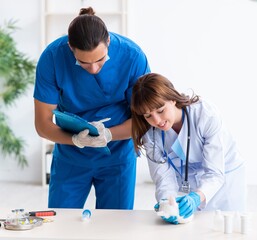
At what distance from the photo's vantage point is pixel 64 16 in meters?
5.41

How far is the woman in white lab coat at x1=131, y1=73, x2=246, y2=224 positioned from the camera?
2219mm

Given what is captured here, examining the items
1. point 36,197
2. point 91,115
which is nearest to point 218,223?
point 91,115

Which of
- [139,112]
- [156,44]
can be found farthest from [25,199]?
[139,112]

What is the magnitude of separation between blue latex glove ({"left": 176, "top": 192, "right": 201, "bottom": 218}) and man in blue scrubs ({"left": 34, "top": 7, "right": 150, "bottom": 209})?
0.54 m

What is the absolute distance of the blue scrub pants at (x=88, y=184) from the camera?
2648mm

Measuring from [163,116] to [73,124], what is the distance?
1.38ft

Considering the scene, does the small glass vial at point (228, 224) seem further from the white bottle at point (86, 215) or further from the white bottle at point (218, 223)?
the white bottle at point (86, 215)

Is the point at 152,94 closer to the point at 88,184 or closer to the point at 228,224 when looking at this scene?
the point at 228,224

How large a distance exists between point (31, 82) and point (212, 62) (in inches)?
63.5

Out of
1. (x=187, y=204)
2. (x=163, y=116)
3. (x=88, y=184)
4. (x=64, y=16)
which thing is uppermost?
(x=64, y=16)

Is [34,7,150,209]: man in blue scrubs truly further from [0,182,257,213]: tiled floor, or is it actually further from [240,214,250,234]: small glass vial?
→ [0,182,257,213]: tiled floor

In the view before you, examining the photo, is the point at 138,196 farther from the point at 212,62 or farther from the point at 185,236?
the point at 185,236

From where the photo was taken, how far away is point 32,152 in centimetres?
556

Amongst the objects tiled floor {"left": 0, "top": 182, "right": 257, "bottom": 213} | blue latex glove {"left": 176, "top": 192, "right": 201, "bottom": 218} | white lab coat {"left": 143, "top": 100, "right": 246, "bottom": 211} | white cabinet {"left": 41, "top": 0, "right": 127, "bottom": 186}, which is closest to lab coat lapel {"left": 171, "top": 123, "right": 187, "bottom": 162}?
white lab coat {"left": 143, "top": 100, "right": 246, "bottom": 211}
